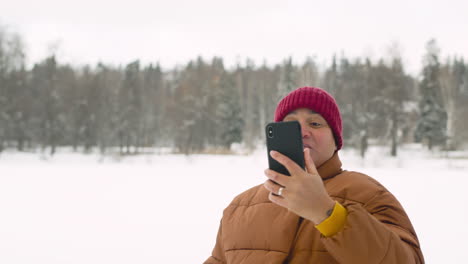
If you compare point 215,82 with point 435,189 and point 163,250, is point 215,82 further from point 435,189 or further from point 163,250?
point 163,250

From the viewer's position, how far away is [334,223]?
971mm

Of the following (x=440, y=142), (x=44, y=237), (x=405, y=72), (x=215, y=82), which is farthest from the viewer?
(x=215, y=82)

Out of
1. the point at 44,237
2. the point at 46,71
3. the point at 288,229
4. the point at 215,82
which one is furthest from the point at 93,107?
the point at 288,229

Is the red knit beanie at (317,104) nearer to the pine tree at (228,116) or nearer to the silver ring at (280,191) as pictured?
the silver ring at (280,191)

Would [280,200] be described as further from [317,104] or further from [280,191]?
[317,104]

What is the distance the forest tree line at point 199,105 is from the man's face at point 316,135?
991 inches

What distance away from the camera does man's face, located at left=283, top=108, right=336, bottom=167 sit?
4.92ft

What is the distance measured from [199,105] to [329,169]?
35494mm

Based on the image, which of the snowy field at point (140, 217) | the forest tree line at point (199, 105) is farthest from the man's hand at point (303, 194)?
the forest tree line at point (199, 105)

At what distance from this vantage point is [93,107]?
3500 centimetres

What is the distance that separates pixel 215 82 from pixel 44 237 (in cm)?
3433

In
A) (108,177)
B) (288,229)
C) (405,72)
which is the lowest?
(108,177)

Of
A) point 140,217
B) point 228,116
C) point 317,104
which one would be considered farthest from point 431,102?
point 317,104

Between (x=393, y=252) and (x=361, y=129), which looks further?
(x=361, y=129)
